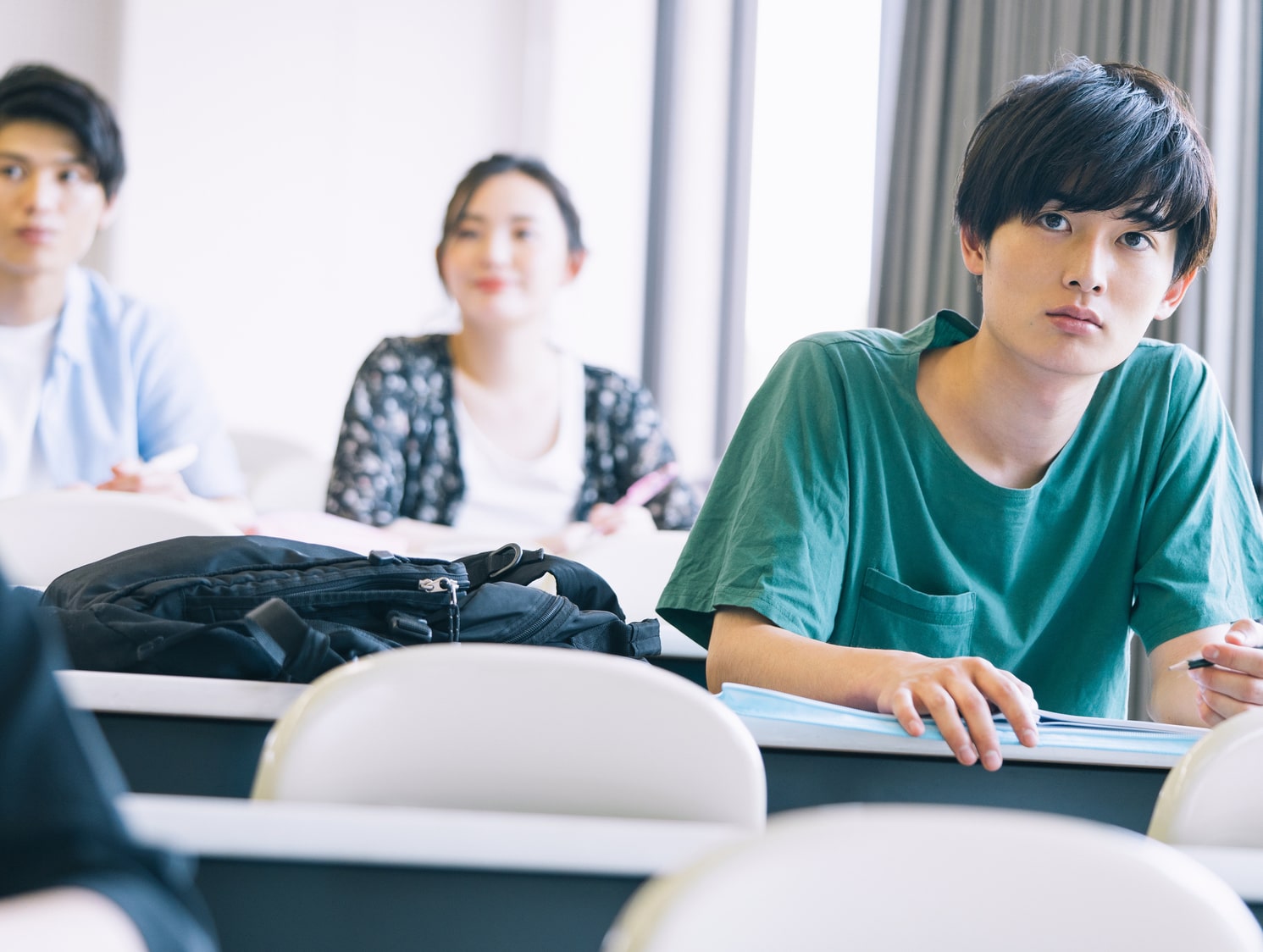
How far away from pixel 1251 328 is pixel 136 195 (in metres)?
3.27

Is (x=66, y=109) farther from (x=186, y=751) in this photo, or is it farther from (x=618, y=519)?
(x=186, y=751)

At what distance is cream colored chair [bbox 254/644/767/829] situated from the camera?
2.94 ft

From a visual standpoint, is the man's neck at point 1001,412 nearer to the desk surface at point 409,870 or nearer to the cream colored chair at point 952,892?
the desk surface at point 409,870

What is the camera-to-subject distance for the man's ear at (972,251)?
1.52 meters

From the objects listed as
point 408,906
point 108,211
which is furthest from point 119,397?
point 408,906

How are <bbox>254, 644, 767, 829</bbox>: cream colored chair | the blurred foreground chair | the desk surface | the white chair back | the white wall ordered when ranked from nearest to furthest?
the desk surface → <bbox>254, 644, 767, 829</bbox>: cream colored chair → the blurred foreground chair → the white chair back → the white wall

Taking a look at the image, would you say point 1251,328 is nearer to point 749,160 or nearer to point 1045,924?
point 749,160

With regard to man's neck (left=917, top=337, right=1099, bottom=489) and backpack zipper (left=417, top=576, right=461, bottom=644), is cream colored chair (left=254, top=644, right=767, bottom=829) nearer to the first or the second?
backpack zipper (left=417, top=576, right=461, bottom=644)

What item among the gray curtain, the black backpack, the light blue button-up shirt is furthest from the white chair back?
the black backpack

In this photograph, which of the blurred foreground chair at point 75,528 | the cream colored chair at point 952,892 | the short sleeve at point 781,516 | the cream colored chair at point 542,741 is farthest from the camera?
the blurred foreground chair at point 75,528

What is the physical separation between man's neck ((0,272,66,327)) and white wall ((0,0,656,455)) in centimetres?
160

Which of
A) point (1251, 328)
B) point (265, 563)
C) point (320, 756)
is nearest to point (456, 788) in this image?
point (320, 756)

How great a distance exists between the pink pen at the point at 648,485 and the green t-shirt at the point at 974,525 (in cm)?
134

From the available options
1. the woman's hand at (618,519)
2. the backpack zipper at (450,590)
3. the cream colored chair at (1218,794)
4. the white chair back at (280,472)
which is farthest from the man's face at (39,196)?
the cream colored chair at (1218,794)
